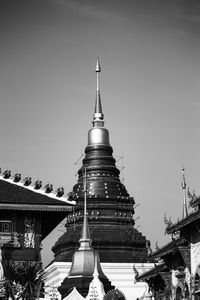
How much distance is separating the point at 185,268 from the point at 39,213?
10.3m

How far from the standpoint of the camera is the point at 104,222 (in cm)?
6700

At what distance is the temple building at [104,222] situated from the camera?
6275 centimetres

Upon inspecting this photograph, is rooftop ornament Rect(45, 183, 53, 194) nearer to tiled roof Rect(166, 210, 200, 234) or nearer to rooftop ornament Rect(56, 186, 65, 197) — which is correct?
rooftop ornament Rect(56, 186, 65, 197)

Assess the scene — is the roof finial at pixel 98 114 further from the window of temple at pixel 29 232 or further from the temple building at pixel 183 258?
the temple building at pixel 183 258

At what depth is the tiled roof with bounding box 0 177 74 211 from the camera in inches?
1409

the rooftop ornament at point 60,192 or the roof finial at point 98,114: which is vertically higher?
the roof finial at point 98,114

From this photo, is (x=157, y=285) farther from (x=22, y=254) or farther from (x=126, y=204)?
(x=126, y=204)

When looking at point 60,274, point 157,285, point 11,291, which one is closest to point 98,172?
point 60,274

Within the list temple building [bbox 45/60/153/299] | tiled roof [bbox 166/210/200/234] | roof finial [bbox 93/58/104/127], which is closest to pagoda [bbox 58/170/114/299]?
temple building [bbox 45/60/153/299]

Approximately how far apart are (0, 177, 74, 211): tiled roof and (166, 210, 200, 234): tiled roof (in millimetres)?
9564

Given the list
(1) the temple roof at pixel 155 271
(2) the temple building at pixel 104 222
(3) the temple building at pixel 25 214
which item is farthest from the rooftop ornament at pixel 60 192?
(2) the temple building at pixel 104 222

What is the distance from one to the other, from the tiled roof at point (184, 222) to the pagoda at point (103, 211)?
35.7 m

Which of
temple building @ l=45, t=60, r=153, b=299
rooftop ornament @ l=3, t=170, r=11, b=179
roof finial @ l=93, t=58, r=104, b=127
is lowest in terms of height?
rooftop ornament @ l=3, t=170, r=11, b=179

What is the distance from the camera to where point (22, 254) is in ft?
116
